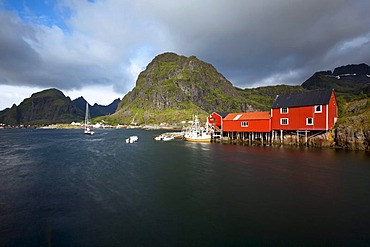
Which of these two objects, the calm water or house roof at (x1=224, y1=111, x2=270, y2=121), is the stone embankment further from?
the calm water

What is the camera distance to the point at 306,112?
47.7 m

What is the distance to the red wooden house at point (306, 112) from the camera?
45.6 metres

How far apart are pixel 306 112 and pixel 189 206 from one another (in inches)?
1635

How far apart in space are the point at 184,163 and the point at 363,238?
24.2m

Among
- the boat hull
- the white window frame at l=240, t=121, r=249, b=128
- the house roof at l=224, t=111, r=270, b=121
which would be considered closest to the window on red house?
the house roof at l=224, t=111, r=270, b=121

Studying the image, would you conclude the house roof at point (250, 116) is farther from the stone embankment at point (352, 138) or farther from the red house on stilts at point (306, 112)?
the stone embankment at point (352, 138)

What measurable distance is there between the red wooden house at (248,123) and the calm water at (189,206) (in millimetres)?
25348

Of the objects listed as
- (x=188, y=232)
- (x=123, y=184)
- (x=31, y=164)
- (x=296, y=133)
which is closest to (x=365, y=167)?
(x=296, y=133)

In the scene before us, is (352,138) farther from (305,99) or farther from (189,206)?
(189,206)

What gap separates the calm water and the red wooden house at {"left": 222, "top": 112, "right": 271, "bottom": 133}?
25.3 m

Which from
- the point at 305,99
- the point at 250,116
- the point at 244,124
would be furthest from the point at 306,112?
the point at 244,124

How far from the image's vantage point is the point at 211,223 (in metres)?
13.8

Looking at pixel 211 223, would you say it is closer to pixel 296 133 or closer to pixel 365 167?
pixel 365 167

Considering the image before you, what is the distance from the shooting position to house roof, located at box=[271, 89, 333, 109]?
4603cm
